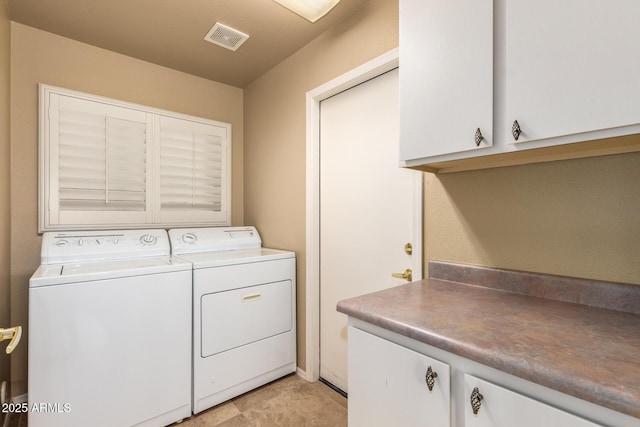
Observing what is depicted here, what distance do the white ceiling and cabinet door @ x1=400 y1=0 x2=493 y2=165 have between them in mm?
826

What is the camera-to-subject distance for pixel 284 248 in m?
2.50

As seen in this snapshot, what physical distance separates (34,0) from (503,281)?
2981 millimetres

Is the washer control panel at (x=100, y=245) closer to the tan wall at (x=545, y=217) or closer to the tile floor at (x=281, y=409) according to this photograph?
the tile floor at (x=281, y=409)

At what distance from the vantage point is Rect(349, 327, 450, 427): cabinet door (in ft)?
2.75

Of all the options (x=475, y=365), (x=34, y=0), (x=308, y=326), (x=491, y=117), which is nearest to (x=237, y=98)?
(x=34, y=0)

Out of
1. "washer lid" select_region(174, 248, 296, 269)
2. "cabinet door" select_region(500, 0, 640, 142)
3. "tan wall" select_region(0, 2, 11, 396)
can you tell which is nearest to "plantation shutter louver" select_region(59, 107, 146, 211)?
"tan wall" select_region(0, 2, 11, 396)

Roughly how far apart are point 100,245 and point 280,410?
159cm

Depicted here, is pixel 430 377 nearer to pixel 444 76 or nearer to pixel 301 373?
pixel 444 76

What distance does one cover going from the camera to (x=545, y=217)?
1162mm

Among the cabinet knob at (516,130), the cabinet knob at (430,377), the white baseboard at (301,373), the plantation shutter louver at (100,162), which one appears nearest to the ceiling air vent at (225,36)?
the plantation shutter louver at (100,162)

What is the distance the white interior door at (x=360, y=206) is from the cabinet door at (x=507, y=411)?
32.7 inches

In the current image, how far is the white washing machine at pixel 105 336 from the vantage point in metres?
1.44

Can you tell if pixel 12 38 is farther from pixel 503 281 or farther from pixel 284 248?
pixel 503 281

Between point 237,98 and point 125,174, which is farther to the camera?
point 237,98
